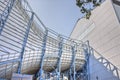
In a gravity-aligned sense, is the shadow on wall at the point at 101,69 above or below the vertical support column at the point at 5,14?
below

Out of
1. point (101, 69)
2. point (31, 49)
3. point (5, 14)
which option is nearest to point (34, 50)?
point (31, 49)

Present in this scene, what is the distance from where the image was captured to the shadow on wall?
2232cm

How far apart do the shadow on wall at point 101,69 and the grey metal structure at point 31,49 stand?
1014mm

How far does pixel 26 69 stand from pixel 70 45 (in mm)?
7438

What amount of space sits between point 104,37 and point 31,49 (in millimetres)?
9836

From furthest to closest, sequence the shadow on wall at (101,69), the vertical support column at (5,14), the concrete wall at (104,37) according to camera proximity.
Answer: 1. the concrete wall at (104,37)
2. the shadow on wall at (101,69)
3. the vertical support column at (5,14)

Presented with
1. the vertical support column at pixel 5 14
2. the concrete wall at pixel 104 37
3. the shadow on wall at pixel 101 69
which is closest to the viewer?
the vertical support column at pixel 5 14

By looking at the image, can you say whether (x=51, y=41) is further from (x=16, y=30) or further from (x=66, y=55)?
(x=16, y=30)

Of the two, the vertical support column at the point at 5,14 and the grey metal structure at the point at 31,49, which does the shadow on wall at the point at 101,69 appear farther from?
the vertical support column at the point at 5,14

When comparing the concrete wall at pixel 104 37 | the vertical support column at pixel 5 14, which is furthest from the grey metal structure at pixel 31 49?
the concrete wall at pixel 104 37

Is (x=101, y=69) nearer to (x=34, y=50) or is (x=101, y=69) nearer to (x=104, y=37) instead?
(x=104, y=37)

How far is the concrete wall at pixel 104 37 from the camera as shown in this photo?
2298cm

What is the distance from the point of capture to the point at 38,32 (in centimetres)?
2353

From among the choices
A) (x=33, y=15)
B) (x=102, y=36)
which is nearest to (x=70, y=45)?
(x=102, y=36)
